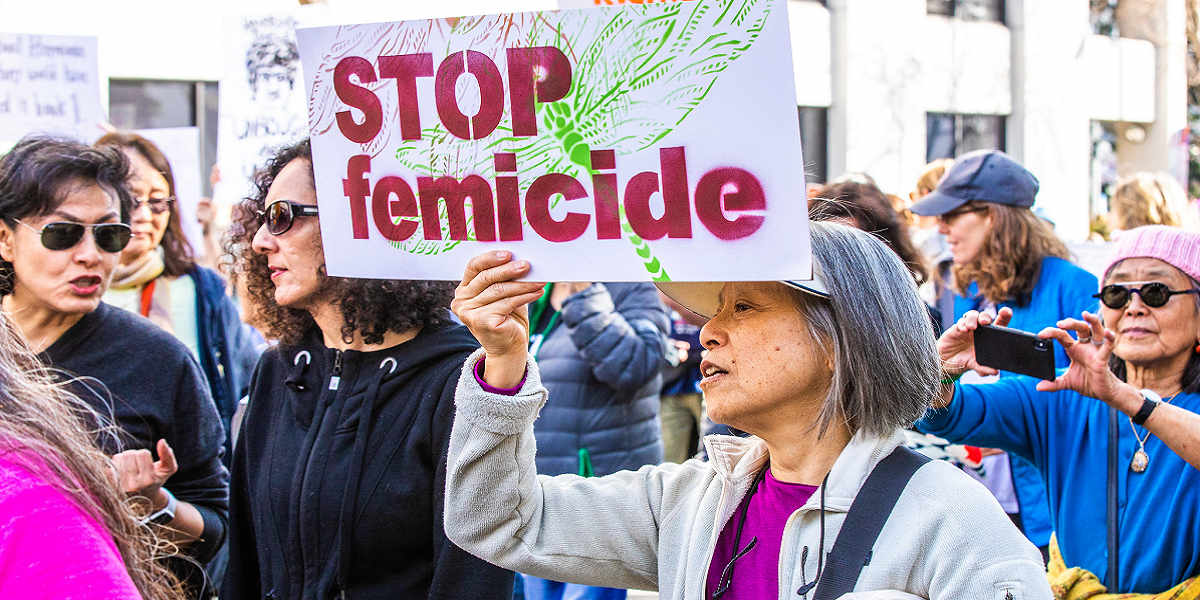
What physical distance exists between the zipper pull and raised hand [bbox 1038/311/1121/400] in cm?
166

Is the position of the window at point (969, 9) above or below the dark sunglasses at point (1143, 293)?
above

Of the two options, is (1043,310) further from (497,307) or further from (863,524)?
(497,307)

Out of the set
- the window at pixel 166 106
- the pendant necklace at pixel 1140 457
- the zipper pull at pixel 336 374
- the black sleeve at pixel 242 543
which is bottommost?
the black sleeve at pixel 242 543

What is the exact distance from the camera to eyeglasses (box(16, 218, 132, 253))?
3.36 meters

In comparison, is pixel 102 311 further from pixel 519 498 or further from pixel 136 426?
pixel 519 498

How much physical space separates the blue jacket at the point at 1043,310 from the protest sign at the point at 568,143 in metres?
2.74

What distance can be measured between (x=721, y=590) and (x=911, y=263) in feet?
7.24

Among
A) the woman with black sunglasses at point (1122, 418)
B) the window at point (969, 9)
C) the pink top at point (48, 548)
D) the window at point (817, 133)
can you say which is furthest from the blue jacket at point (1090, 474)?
the window at point (969, 9)

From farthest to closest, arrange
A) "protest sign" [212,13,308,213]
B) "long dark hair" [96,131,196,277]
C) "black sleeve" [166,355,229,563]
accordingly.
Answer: "protest sign" [212,13,308,213], "long dark hair" [96,131,196,277], "black sleeve" [166,355,229,563]

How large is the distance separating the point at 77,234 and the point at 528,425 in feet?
5.89

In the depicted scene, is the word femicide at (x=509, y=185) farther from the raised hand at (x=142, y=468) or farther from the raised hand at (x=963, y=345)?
the raised hand at (x=963, y=345)

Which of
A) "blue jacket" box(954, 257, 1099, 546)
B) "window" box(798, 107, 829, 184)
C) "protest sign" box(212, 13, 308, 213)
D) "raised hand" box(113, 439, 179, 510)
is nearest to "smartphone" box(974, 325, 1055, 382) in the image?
"blue jacket" box(954, 257, 1099, 546)

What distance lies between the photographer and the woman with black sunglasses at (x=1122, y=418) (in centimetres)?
296

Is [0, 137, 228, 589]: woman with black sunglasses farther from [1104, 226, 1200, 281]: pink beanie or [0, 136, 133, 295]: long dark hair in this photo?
[1104, 226, 1200, 281]: pink beanie
